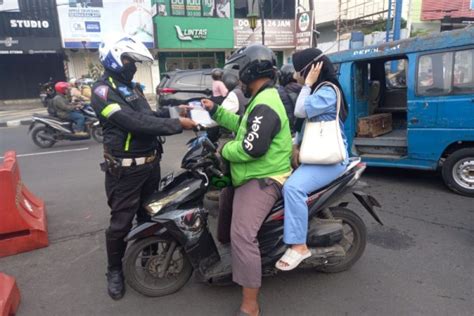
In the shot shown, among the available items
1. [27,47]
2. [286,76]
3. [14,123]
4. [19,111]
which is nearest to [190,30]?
[27,47]

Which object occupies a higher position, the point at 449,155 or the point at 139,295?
the point at 449,155

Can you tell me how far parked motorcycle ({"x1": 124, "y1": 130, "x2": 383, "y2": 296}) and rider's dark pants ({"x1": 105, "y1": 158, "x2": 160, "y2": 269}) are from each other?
14 centimetres

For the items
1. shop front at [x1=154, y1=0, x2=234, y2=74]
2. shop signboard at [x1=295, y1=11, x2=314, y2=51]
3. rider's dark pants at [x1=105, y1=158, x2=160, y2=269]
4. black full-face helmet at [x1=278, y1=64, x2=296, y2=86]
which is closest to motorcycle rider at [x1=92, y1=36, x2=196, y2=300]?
rider's dark pants at [x1=105, y1=158, x2=160, y2=269]

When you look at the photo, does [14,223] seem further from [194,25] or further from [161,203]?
[194,25]

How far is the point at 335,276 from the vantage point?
3020 mm

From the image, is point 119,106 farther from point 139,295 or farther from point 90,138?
point 90,138

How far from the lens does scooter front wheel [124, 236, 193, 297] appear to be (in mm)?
2684

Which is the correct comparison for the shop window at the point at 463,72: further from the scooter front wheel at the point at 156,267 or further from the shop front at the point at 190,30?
the shop front at the point at 190,30

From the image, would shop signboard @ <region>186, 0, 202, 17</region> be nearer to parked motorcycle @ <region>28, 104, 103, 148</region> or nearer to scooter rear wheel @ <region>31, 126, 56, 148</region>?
parked motorcycle @ <region>28, 104, 103, 148</region>

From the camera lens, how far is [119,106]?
2.55 m

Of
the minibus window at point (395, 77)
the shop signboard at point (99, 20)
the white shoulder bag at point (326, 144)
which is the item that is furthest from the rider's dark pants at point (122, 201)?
the shop signboard at point (99, 20)

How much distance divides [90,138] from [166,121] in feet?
25.1

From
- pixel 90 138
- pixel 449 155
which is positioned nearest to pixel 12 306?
pixel 449 155

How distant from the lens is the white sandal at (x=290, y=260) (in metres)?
2.53
